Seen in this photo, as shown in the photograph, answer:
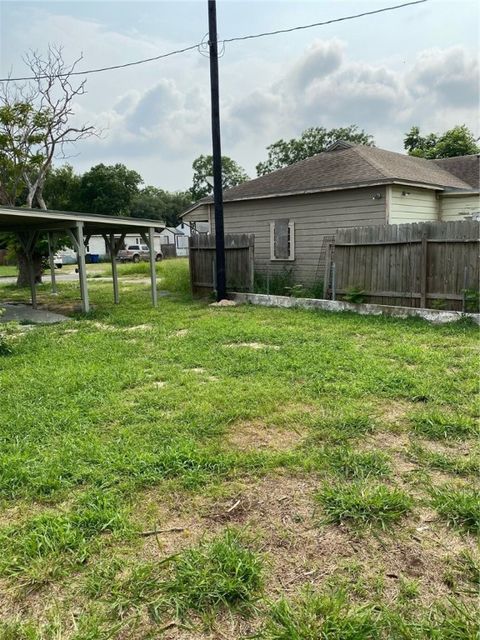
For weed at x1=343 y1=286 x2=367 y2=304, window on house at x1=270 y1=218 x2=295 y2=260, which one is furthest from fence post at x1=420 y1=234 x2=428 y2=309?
window on house at x1=270 y1=218 x2=295 y2=260

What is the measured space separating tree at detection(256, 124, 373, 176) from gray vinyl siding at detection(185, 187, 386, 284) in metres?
29.9

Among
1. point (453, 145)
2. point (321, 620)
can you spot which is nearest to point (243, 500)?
point (321, 620)

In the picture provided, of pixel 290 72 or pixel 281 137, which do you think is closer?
pixel 290 72

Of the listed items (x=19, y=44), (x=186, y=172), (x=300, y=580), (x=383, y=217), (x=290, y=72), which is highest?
(x=186, y=172)

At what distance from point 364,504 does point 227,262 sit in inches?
373

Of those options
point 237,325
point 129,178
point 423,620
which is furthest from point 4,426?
point 129,178

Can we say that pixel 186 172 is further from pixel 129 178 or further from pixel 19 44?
pixel 19 44

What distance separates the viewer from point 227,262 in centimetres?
1147

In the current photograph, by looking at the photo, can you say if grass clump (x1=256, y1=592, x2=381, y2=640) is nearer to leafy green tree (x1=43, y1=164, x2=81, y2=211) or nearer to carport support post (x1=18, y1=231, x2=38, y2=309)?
carport support post (x1=18, y1=231, x2=38, y2=309)

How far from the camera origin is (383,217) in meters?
10.0

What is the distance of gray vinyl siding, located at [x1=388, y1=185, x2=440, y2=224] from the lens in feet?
33.2

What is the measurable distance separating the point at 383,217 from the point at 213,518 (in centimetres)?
900

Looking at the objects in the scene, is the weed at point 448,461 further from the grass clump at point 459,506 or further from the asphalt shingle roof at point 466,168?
the asphalt shingle roof at point 466,168

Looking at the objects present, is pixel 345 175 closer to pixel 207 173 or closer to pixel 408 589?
pixel 408 589
